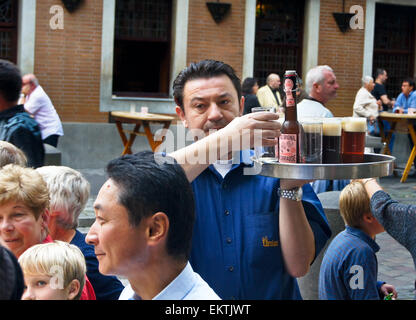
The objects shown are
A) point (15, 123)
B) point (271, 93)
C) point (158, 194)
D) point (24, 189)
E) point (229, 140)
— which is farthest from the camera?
point (271, 93)

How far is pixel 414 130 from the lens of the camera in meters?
13.0

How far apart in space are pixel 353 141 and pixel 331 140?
116mm

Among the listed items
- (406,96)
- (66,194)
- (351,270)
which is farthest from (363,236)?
(406,96)

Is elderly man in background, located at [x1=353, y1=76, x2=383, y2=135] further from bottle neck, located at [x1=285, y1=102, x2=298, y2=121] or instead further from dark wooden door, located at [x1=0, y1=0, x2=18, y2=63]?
bottle neck, located at [x1=285, y1=102, x2=298, y2=121]

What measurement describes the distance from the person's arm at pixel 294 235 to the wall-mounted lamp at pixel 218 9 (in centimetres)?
1215

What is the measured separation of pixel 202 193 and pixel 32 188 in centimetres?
74

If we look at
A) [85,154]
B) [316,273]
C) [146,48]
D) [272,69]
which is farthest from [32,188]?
[272,69]

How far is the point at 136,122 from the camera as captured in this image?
1287cm

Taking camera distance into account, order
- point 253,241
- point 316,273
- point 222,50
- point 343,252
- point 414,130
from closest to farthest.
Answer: point 253,241
point 343,252
point 316,273
point 414,130
point 222,50

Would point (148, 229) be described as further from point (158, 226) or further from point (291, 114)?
point (291, 114)

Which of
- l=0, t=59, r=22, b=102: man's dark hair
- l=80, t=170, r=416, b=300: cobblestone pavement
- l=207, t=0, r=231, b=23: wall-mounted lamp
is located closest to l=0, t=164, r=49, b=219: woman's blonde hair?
l=0, t=59, r=22, b=102: man's dark hair

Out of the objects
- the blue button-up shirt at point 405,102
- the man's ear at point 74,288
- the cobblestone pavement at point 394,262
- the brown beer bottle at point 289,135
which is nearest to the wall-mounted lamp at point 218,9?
the blue button-up shirt at point 405,102

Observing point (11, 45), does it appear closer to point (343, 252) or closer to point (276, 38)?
point (276, 38)

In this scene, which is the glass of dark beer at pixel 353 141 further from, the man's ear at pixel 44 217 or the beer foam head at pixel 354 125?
the man's ear at pixel 44 217
